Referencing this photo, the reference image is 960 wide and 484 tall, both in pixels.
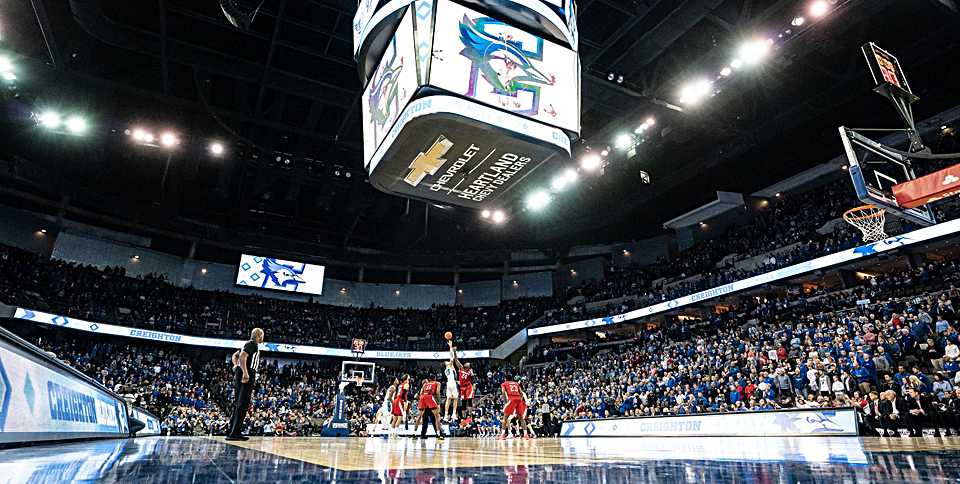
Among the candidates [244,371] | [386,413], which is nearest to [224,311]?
[386,413]

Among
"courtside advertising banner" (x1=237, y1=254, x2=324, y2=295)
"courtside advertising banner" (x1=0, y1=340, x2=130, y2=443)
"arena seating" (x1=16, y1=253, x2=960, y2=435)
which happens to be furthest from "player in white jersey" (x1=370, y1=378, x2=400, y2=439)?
"courtside advertising banner" (x1=237, y1=254, x2=324, y2=295)

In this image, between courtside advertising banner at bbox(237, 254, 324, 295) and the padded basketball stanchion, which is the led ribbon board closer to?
courtside advertising banner at bbox(237, 254, 324, 295)

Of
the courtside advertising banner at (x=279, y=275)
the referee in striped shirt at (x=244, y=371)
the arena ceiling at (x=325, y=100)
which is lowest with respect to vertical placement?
the referee in striped shirt at (x=244, y=371)

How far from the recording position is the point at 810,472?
2.66m

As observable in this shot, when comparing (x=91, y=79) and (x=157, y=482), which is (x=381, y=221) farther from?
(x=157, y=482)

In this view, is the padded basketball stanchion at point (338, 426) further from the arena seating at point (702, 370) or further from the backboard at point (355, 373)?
the arena seating at point (702, 370)

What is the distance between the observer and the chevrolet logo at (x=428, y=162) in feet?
27.7

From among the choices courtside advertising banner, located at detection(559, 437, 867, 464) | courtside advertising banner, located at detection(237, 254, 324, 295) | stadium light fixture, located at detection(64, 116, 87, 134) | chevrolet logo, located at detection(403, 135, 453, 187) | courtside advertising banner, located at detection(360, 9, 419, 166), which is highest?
stadium light fixture, located at detection(64, 116, 87, 134)

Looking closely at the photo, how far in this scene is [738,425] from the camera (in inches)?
487

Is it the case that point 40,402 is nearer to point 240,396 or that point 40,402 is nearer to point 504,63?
point 240,396

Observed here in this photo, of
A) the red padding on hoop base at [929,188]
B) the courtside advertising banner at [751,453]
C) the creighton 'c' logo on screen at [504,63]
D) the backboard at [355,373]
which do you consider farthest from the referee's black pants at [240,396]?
the backboard at [355,373]

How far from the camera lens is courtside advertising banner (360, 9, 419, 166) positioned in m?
8.02

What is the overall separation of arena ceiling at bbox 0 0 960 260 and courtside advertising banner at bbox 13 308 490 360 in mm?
7350

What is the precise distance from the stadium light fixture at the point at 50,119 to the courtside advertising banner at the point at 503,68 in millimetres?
20329
